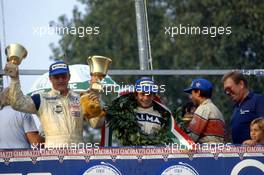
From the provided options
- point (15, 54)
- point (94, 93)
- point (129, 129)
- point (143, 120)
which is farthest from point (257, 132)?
point (15, 54)

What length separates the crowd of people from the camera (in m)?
9.82

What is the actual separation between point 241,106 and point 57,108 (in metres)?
1.90

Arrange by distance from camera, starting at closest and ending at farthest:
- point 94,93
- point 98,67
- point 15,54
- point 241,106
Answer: point 15,54, point 94,93, point 98,67, point 241,106

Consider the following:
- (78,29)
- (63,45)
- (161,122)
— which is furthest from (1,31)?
(63,45)

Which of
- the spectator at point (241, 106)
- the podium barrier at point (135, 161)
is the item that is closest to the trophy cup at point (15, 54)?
the podium barrier at point (135, 161)

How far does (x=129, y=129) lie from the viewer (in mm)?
10062

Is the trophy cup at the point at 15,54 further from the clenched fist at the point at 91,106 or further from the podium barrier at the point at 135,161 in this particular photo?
the podium barrier at the point at 135,161

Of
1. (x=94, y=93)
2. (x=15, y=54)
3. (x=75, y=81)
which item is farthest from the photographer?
(x=75, y=81)

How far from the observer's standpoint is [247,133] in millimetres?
10555

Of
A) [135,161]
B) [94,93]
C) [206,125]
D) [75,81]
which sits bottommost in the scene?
[135,161]

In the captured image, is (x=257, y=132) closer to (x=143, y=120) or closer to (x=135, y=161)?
(x=143, y=120)

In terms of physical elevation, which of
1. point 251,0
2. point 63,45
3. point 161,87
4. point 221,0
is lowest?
point 161,87

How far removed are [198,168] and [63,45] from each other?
24.0 feet

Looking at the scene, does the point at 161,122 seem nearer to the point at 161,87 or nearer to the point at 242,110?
the point at 242,110
